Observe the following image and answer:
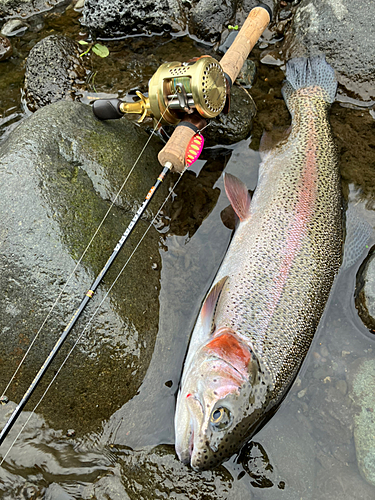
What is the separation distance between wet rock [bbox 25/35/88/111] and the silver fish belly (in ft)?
6.54

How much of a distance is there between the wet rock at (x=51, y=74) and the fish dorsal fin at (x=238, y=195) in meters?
1.88

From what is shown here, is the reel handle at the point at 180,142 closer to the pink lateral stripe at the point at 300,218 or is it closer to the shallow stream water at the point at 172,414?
the shallow stream water at the point at 172,414

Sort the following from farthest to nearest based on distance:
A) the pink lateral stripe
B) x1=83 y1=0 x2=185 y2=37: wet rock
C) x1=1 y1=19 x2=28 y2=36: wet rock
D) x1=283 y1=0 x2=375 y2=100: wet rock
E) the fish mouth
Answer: x1=1 y1=19 x2=28 y2=36: wet rock
x1=83 y1=0 x2=185 y2=37: wet rock
x1=283 y1=0 x2=375 y2=100: wet rock
the pink lateral stripe
the fish mouth

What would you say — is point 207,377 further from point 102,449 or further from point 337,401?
point 337,401

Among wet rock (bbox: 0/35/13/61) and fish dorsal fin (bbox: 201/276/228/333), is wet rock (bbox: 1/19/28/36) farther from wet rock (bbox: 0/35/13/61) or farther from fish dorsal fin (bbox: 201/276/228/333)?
fish dorsal fin (bbox: 201/276/228/333)

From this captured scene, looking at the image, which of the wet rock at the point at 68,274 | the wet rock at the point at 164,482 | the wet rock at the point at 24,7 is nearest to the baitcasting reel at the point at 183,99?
the wet rock at the point at 68,274

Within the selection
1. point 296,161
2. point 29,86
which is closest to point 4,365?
point 29,86

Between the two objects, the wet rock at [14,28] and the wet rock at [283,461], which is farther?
the wet rock at [14,28]

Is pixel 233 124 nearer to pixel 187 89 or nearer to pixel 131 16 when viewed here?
pixel 187 89

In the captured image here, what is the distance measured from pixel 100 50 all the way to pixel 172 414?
3.84 metres

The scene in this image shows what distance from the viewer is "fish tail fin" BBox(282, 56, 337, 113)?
3.89 m

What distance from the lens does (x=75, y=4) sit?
4656 millimetres

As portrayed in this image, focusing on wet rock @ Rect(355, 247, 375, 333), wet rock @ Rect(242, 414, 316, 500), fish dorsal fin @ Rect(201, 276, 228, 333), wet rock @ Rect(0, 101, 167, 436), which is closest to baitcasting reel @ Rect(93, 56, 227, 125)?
wet rock @ Rect(0, 101, 167, 436)

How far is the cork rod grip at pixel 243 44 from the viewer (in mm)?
3131
